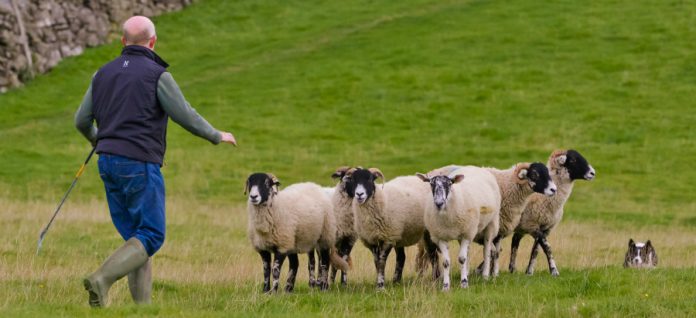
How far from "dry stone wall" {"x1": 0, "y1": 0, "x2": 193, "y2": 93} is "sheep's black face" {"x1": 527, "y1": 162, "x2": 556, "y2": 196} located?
35.0 meters

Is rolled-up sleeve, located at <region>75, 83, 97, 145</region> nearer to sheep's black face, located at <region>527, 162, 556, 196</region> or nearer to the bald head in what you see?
the bald head

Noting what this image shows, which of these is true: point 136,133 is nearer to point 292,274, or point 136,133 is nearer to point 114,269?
point 114,269

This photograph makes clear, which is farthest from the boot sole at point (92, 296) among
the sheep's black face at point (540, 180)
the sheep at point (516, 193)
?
the sheep's black face at point (540, 180)

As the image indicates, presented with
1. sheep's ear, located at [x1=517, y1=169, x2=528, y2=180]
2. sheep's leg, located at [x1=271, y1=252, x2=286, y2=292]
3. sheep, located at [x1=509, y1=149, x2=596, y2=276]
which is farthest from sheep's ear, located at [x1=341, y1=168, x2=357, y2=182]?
sheep, located at [x1=509, y1=149, x2=596, y2=276]

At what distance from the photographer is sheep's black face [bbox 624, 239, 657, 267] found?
16.6 metres

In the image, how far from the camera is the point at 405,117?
1623 inches

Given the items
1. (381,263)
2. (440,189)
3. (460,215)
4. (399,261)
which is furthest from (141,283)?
(399,261)

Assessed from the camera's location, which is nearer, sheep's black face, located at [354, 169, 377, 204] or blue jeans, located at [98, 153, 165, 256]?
blue jeans, located at [98, 153, 165, 256]

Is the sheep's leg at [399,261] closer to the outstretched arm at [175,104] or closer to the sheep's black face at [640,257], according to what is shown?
the sheep's black face at [640,257]

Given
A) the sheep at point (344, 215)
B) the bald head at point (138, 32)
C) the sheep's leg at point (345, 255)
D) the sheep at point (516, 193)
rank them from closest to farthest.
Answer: the bald head at point (138, 32) < the sheep's leg at point (345, 255) < the sheep at point (344, 215) < the sheep at point (516, 193)

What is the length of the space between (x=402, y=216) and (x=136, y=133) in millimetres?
5140

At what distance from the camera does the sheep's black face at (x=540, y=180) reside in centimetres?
1554

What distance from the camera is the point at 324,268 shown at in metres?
14.8

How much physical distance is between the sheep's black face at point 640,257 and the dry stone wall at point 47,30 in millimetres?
35073
